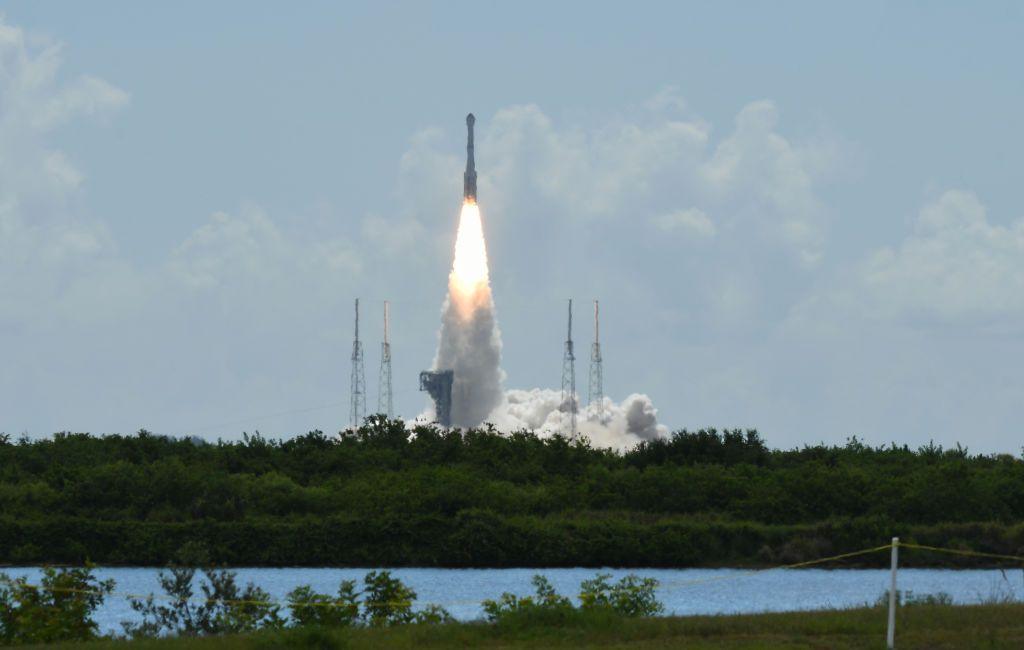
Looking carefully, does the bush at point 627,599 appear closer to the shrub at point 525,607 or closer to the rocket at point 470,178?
the shrub at point 525,607

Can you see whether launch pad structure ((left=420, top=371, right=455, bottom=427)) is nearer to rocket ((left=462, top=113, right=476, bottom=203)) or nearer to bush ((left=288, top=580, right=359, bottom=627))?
rocket ((left=462, top=113, right=476, bottom=203))

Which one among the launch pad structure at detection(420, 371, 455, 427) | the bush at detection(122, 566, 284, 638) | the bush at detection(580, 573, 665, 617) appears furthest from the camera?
the launch pad structure at detection(420, 371, 455, 427)

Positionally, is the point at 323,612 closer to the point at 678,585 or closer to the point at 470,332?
the point at 678,585

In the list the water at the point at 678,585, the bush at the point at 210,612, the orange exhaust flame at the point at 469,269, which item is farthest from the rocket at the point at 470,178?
the bush at the point at 210,612

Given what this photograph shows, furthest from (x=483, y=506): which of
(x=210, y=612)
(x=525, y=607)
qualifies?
(x=525, y=607)

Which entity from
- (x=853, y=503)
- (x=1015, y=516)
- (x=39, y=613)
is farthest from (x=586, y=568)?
(x=39, y=613)

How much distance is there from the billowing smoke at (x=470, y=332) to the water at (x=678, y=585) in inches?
1217

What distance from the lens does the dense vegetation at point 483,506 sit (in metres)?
72.4

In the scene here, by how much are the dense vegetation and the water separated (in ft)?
5.62

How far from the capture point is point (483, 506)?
7669 cm

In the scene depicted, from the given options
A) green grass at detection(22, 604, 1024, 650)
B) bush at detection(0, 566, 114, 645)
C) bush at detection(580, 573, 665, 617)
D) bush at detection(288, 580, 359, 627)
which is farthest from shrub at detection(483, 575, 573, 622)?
bush at detection(0, 566, 114, 645)

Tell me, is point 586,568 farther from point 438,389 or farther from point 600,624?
point 600,624

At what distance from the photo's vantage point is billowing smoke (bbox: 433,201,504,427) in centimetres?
9888

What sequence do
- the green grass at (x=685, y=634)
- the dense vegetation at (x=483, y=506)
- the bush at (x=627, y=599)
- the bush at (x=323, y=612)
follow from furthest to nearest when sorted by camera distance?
the dense vegetation at (x=483, y=506) → the bush at (x=627, y=599) → the bush at (x=323, y=612) → the green grass at (x=685, y=634)
